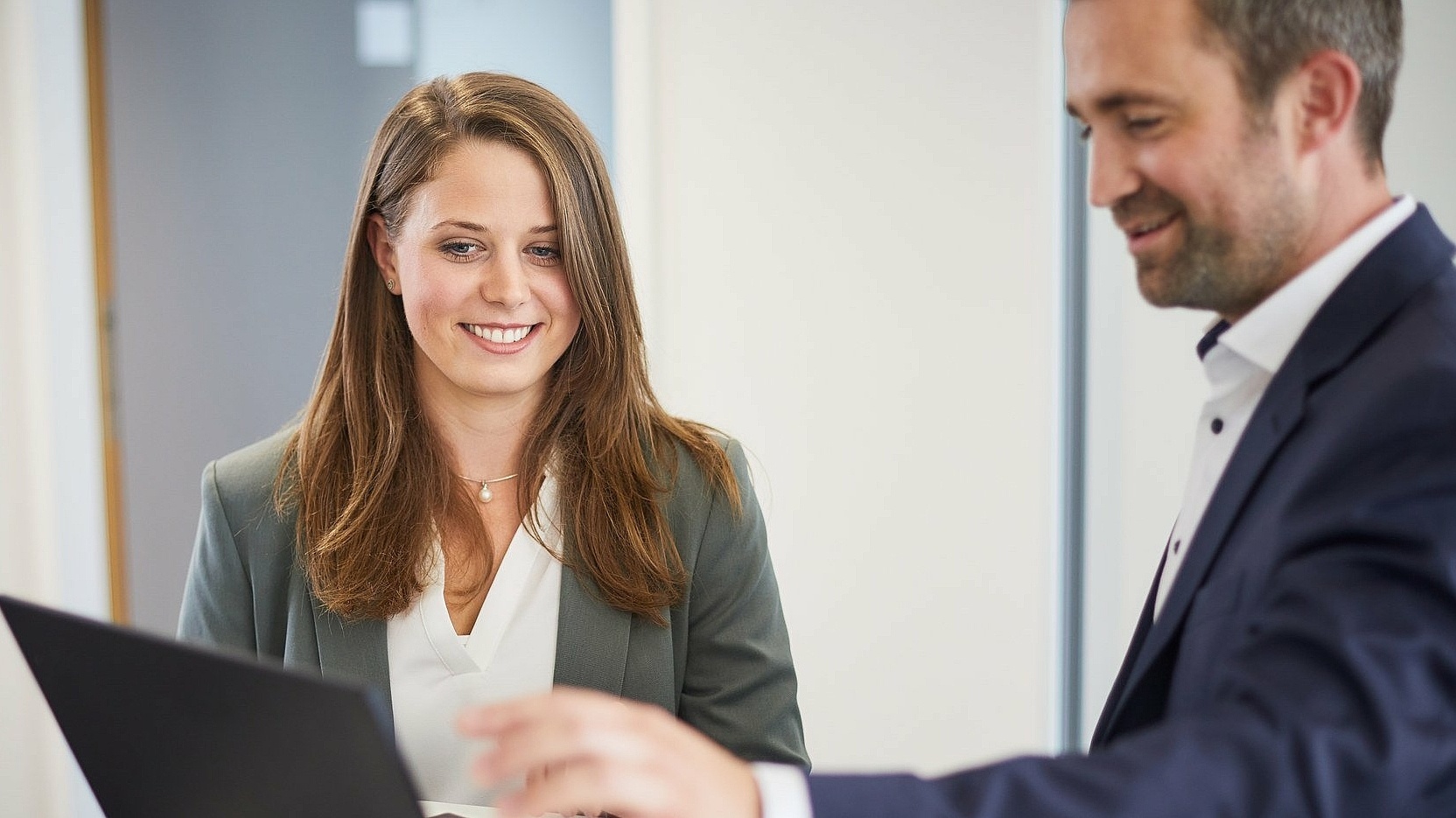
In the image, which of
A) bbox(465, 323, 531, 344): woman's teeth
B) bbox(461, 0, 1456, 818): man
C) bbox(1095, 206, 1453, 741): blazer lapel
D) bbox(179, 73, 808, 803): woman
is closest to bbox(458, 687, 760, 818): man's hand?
bbox(461, 0, 1456, 818): man

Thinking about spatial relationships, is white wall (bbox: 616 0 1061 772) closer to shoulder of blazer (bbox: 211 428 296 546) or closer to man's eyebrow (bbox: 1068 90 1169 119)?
shoulder of blazer (bbox: 211 428 296 546)

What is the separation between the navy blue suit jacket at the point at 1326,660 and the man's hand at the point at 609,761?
0.07m

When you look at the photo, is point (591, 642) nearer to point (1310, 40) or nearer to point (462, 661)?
point (462, 661)

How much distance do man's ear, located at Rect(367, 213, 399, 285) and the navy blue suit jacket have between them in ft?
4.09

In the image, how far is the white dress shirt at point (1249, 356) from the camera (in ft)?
3.35

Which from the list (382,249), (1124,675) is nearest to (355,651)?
(382,249)

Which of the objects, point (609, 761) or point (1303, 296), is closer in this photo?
point (609, 761)

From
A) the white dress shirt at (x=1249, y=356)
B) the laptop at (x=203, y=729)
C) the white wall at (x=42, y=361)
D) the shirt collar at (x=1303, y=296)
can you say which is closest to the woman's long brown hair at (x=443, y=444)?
the laptop at (x=203, y=729)

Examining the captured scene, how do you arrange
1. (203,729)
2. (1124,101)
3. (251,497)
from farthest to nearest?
(251,497), (1124,101), (203,729)

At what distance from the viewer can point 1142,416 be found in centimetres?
277

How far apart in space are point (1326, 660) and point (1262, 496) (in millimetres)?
188

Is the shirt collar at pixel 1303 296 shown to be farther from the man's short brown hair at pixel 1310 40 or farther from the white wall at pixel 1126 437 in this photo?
the white wall at pixel 1126 437

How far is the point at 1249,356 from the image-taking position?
3.51 ft

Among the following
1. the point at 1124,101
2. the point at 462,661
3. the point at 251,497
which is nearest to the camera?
the point at 1124,101
